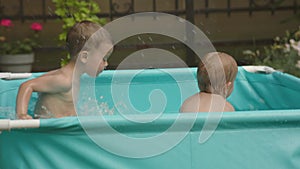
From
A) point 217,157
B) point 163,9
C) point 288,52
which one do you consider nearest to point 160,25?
point 163,9

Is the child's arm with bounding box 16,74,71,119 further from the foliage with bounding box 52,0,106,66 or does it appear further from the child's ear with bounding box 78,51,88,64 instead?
the foliage with bounding box 52,0,106,66

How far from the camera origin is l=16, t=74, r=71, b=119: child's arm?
2383mm

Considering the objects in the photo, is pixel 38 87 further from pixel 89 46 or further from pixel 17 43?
pixel 17 43

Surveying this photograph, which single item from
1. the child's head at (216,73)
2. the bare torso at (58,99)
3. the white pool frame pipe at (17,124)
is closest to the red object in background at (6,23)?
the bare torso at (58,99)

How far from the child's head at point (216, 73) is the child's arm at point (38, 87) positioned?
0.57 metres

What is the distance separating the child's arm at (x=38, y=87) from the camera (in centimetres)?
238

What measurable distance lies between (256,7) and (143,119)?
4081mm

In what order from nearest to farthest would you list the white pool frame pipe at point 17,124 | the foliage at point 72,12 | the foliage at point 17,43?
the white pool frame pipe at point 17,124 < the foliage at point 72,12 < the foliage at point 17,43

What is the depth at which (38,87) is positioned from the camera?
2527 mm

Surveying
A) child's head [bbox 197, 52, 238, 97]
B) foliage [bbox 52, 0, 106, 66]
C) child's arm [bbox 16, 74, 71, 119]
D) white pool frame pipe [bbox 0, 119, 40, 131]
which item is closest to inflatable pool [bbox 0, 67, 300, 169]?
white pool frame pipe [bbox 0, 119, 40, 131]

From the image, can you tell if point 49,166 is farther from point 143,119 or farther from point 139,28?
point 139,28

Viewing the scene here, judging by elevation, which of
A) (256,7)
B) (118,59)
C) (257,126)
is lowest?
(118,59)

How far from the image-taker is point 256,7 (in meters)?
5.82

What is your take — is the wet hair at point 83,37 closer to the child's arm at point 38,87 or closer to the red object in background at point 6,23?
the child's arm at point 38,87
